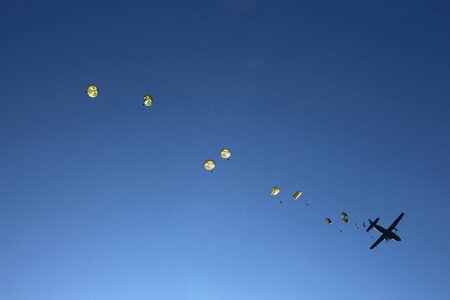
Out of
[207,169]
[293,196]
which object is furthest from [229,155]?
[293,196]

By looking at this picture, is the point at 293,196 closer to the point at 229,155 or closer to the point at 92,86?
the point at 229,155

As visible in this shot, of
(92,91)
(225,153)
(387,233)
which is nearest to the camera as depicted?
(92,91)

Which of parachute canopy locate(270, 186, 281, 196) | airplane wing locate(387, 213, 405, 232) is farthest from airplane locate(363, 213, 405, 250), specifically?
parachute canopy locate(270, 186, 281, 196)

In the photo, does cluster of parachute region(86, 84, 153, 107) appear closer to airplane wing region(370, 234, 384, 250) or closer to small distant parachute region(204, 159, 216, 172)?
small distant parachute region(204, 159, 216, 172)

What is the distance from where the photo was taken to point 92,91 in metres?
36.7

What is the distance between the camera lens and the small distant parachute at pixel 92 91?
3650 centimetres

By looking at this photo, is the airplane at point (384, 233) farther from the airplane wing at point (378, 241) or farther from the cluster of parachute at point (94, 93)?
the cluster of parachute at point (94, 93)

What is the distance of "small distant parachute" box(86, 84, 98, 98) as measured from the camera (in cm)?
3650

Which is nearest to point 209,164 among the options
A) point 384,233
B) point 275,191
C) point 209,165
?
point 209,165

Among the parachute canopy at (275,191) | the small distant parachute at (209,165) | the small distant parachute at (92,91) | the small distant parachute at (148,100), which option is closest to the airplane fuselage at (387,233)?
the parachute canopy at (275,191)

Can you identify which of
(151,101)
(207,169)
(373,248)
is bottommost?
(373,248)

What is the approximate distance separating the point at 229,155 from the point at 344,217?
58.4 ft

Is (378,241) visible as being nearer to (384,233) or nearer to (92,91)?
(384,233)

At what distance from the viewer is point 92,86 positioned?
36844 mm
